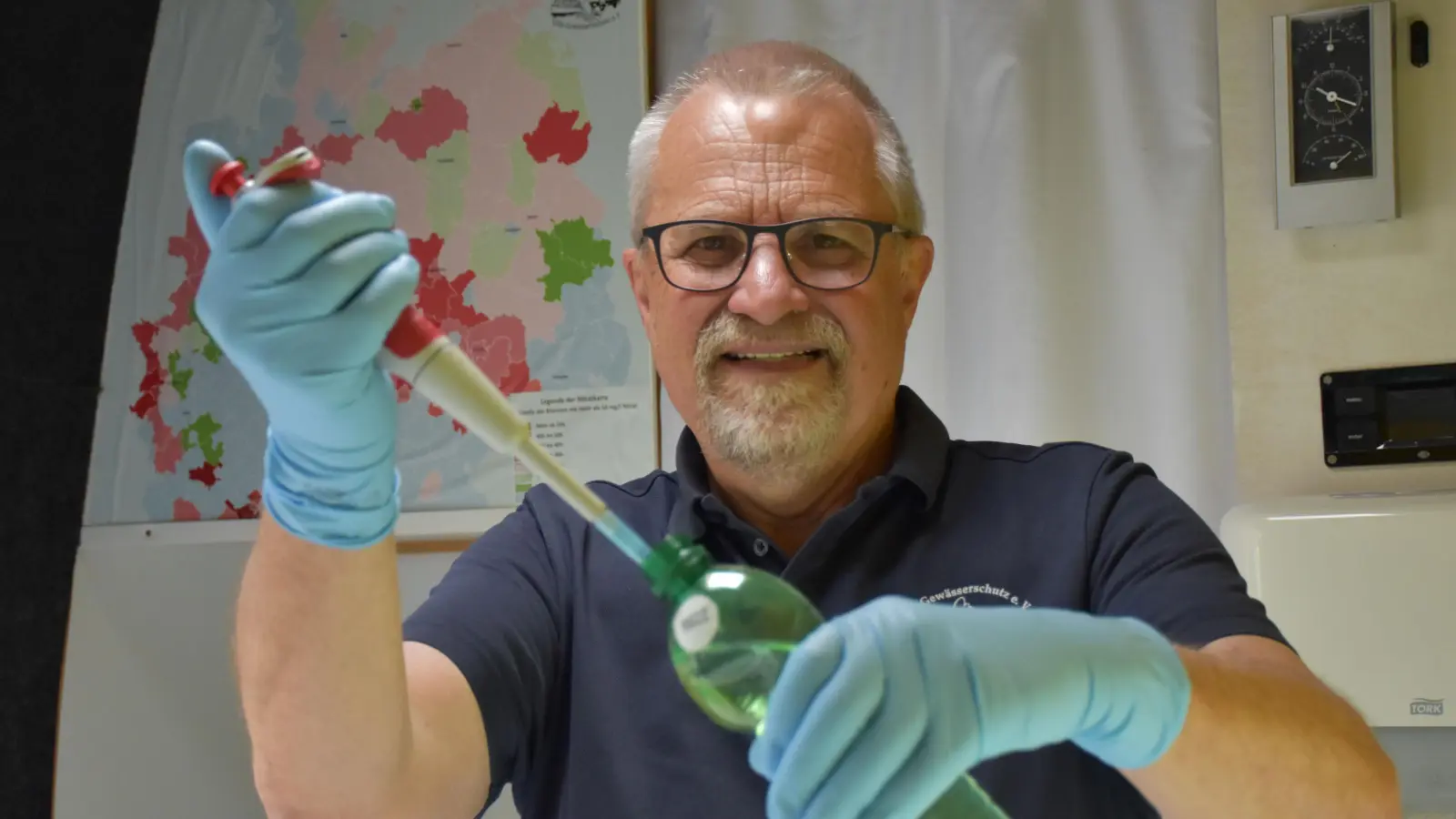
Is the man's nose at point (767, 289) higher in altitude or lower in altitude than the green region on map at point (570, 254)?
lower

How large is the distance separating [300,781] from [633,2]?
1623mm

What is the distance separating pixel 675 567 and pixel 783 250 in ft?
1.73

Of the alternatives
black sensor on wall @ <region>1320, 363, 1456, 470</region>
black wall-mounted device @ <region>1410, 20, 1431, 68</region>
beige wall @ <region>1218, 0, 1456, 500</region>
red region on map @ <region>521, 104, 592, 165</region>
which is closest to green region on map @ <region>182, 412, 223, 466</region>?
red region on map @ <region>521, 104, 592, 165</region>

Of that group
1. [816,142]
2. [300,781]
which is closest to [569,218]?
[816,142]

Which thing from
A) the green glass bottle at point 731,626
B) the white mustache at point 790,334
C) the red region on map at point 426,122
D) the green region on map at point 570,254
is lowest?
the green glass bottle at point 731,626

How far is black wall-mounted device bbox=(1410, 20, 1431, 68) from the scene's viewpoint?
1.51 metres

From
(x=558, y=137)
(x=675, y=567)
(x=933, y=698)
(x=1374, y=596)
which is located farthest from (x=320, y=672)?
(x=558, y=137)

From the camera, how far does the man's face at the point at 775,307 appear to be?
1.17 meters

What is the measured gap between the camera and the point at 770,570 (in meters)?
1.17

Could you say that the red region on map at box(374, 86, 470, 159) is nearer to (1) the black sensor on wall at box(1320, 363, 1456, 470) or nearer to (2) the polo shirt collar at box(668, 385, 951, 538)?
(2) the polo shirt collar at box(668, 385, 951, 538)

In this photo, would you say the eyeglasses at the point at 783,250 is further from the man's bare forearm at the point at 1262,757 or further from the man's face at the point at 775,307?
the man's bare forearm at the point at 1262,757

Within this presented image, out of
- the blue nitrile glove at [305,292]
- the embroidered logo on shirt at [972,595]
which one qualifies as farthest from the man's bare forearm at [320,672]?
the embroidered logo on shirt at [972,595]

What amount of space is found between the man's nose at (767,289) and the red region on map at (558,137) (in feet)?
3.23

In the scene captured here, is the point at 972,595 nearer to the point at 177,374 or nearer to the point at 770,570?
the point at 770,570
